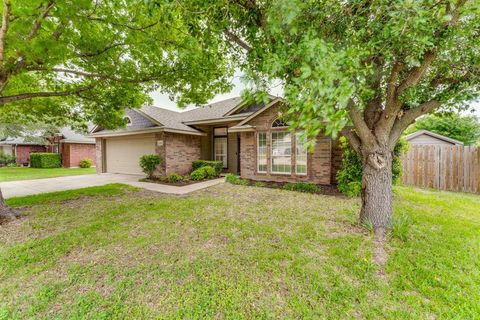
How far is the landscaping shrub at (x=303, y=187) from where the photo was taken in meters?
7.81

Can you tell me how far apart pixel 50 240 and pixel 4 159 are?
26821 mm

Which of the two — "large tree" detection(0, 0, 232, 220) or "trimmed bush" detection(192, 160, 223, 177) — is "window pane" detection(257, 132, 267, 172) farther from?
"large tree" detection(0, 0, 232, 220)

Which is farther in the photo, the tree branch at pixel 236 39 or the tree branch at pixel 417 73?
the tree branch at pixel 236 39

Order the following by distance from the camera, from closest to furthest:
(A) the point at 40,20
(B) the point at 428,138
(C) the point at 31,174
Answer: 1. (A) the point at 40,20
2. (C) the point at 31,174
3. (B) the point at 428,138

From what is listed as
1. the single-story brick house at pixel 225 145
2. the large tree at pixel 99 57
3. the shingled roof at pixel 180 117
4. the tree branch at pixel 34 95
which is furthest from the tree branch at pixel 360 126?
the tree branch at pixel 34 95

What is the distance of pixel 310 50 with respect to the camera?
83.2 inches

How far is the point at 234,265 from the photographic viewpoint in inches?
124

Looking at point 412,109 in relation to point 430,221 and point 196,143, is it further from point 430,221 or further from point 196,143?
point 196,143

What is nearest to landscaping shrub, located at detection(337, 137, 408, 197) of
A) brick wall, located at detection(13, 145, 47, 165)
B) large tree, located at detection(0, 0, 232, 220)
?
large tree, located at detection(0, 0, 232, 220)

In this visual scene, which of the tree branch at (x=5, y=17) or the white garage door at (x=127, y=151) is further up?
the tree branch at (x=5, y=17)

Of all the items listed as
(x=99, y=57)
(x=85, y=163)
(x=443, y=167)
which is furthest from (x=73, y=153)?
(x=443, y=167)

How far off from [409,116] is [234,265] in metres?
4.19

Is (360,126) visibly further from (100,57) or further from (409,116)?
(100,57)

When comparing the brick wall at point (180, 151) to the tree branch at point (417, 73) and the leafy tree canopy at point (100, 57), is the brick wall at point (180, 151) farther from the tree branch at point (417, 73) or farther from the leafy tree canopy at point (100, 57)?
the tree branch at point (417, 73)
